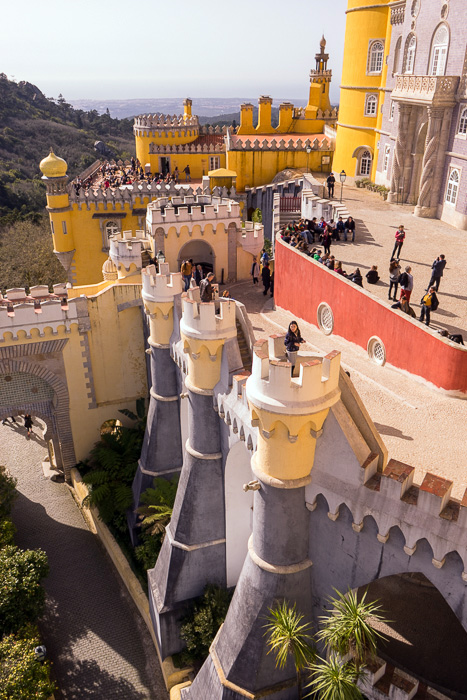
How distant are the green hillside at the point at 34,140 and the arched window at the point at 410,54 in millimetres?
35644

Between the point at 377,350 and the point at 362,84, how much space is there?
81.0 ft

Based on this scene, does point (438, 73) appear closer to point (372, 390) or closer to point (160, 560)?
point (372, 390)

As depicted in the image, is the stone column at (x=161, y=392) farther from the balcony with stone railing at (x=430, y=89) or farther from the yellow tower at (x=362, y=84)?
the yellow tower at (x=362, y=84)

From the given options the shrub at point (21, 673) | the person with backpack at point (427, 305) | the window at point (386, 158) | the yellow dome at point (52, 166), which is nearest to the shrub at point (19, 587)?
the shrub at point (21, 673)

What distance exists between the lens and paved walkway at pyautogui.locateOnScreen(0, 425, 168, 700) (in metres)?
16.3

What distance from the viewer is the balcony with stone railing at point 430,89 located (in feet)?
82.5

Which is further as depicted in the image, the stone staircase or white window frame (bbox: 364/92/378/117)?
white window frame (bbox: 364/92/378/117)

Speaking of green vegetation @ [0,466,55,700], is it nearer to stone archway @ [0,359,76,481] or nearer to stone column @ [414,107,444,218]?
stone archway @ [0,359,76,481]

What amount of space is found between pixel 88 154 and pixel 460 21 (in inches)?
2614

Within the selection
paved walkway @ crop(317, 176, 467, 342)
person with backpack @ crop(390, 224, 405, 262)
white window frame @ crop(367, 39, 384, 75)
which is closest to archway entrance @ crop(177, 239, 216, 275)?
paved walkway @ crop(317, 176, 467, 342)

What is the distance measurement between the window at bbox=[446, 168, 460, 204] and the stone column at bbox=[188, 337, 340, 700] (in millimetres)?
18816

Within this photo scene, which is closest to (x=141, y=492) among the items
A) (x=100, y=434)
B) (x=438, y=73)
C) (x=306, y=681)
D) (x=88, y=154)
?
(x=100, y=434)

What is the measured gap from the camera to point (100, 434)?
78.4ft

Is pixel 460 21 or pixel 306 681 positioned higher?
pixel 460 21
